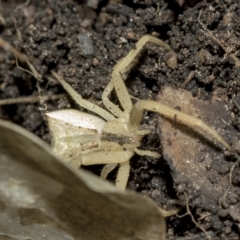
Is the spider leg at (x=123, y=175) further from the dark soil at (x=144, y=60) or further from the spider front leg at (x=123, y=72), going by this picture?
the spider front leg at (x=123, y=72)

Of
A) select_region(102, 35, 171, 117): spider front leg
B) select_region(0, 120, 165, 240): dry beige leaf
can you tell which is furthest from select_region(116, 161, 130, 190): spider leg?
select_region(0, 120, 165, 240): dry beige leaf

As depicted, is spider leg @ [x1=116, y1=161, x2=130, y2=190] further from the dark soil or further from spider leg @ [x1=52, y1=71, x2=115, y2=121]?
spider leg @ [x1=52, y1=71, x2=115, y2=121]

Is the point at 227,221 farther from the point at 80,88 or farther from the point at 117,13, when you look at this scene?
the point at 117,13

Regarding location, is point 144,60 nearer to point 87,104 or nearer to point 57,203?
point 87,104

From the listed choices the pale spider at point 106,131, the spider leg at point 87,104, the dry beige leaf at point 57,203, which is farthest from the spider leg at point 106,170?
the dry beige leaf at point 57,203

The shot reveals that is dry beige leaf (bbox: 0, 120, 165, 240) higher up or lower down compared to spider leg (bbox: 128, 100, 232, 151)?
lower down

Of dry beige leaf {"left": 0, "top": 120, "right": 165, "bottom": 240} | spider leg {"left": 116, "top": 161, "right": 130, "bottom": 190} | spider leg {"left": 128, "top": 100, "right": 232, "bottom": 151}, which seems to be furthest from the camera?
spider leg {"left": 116, "top": 161, "right": 130, "bottom": 190}
